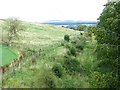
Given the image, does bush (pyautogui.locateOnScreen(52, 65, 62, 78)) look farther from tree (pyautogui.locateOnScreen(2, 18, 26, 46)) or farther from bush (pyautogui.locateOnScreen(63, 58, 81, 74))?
tree (pyautogui.locateOnScreen(2, 18, 26, 46))

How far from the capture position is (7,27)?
73.5 metres

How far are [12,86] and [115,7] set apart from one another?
1155cm

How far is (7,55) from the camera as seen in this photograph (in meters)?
54.1

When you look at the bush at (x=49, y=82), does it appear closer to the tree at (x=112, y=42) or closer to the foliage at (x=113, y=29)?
the tree at (x=112, y=42)

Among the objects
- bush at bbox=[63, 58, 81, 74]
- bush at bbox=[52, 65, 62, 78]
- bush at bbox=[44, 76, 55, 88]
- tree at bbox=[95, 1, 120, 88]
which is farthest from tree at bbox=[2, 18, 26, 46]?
tree at bbox=[95, 1, 120, 88]

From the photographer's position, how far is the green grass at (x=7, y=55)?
48.5 metres

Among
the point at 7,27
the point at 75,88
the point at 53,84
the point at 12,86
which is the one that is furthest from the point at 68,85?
the point at 7,27

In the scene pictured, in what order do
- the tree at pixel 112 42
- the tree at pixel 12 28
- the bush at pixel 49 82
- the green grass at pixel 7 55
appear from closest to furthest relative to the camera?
1. the tree at pixel 112 42
2. the bush at pixel 49 82
3. the green grass at pixel 7 55
4. the tree at pixel 12 28

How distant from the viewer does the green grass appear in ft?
159

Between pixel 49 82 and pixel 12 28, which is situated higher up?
pixel 12 28

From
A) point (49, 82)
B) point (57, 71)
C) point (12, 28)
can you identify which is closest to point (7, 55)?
point (12, 28)

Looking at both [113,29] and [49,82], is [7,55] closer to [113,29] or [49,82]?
[49,82]

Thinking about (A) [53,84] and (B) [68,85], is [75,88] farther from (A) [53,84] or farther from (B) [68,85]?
(A) [53,84]

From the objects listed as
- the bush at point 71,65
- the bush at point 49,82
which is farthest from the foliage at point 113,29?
the bush at point 71,65
